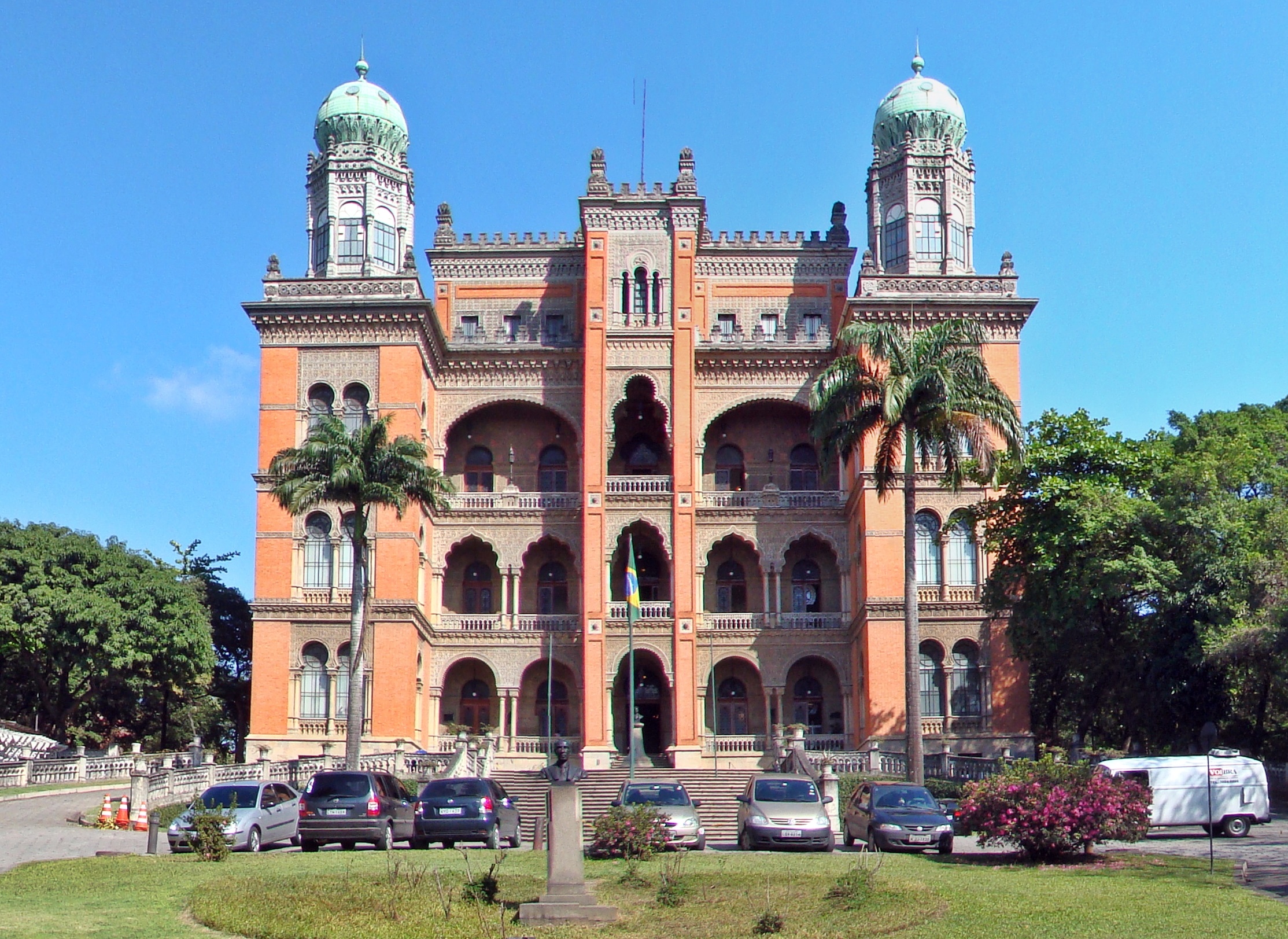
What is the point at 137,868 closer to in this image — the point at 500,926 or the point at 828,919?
the point at 500,926

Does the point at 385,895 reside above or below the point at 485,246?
below

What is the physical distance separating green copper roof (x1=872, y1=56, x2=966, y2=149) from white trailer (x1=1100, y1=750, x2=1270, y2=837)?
31540mm

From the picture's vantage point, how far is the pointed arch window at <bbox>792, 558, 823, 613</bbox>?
190ft

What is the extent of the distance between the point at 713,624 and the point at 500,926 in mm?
37435

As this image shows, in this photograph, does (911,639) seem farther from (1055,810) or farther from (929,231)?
(929,231)

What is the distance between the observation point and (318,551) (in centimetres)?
5291

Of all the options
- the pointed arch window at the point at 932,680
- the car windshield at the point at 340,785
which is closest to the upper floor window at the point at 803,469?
the pointed arch window at the point at 932,680

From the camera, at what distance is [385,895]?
20.9 meters

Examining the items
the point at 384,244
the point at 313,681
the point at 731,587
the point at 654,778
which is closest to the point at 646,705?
the point at 731,587

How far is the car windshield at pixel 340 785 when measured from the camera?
29.3 meters

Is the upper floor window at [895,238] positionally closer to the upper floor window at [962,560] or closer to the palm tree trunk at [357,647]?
the upper floor window at [962,560]

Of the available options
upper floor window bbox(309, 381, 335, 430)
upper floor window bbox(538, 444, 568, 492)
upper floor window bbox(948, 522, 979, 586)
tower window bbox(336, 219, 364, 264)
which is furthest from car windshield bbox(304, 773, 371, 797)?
tower window bbox(336, 219, 364, 264)

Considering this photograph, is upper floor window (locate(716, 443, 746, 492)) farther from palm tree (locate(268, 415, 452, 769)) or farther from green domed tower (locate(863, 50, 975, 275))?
palm tree (locate(268, 415, 452, 769))

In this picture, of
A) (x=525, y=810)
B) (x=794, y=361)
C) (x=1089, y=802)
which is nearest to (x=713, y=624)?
(x=794, y=361)
